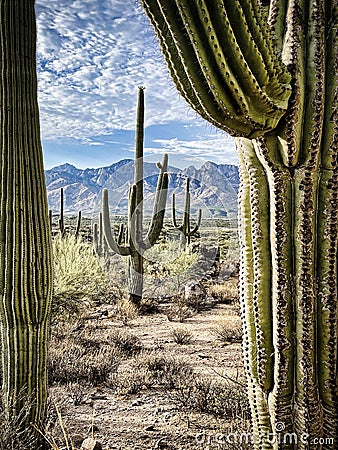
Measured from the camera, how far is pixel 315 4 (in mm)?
2461

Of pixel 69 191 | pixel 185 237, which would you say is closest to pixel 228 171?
pixel 69 191

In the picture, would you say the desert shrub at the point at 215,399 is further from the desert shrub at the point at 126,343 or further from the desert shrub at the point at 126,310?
the desert shrub at the point at 126,310

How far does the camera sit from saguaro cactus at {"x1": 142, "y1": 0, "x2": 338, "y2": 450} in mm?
2355

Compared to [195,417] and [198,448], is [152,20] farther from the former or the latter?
[195,417]

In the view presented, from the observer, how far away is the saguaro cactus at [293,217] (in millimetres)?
2355

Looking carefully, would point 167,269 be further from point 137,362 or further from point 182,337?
point 137,362

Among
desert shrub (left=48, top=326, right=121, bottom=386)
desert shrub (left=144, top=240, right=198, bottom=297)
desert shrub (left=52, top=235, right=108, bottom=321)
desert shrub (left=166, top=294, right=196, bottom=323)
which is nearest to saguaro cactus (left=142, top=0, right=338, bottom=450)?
desert shrub (left=48, top=326, right=121, bottom=386)

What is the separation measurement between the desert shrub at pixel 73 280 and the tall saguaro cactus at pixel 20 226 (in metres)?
5.70

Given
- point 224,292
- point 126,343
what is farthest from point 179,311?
point 224,292

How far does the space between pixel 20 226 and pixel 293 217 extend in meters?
2.33

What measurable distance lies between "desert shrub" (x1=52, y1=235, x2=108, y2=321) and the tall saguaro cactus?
5.70 meters

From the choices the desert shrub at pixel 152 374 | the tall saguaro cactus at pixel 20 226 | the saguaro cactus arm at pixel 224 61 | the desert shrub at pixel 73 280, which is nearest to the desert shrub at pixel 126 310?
the desert shrub at pixel 73 280

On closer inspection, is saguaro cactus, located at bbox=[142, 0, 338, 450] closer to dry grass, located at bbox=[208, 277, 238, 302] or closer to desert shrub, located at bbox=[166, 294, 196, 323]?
desert shrub, located at bbox=[166, 294, 196, 323]

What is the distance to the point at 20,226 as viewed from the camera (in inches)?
156
